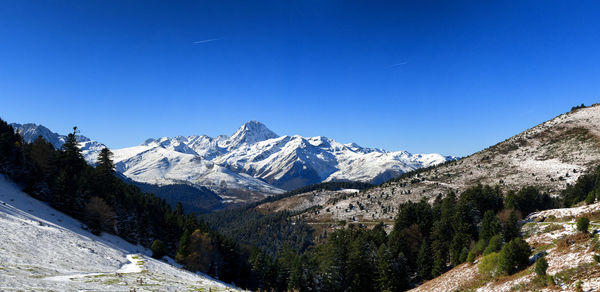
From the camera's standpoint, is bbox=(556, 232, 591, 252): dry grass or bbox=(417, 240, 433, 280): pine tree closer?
bbox=(556, 232, 591, 252): dry grass

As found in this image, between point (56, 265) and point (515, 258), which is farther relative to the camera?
point (515, 258)

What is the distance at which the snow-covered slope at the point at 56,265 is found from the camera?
21.9m

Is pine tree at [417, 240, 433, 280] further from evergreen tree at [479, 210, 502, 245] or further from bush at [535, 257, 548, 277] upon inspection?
bush at [535, 257, 548, 277]

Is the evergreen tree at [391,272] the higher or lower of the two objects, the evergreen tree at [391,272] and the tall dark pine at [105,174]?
the lower

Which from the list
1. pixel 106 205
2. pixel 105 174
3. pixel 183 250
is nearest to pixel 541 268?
pixel 183 250

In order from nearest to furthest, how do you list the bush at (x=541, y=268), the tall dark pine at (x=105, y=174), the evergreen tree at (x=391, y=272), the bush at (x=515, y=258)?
the bush at (x=541, y=268) < the bush at (x=515, y=258) < the evergreen tree at (x=391, y=272) < the tall dark pine at (x=105, y=174)

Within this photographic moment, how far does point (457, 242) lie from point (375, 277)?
22656mm

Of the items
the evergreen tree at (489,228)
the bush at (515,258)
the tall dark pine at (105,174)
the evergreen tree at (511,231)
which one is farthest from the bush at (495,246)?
the tall dark pine at (105,174)

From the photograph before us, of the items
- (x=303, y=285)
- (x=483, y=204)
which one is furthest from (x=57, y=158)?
(x=483, y=204)

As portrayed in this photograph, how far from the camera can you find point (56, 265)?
31609mm

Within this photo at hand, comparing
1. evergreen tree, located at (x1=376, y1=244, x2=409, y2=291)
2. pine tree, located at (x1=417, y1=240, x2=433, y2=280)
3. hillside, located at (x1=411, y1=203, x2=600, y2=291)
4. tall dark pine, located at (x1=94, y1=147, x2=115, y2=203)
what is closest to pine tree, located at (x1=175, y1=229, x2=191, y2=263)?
tall dark pine, located at (x1=94, y1=147, x2=115, y2=203)

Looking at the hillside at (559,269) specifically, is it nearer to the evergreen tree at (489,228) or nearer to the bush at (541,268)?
the bush at (541,268)

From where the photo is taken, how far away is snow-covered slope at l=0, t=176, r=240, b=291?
2191 cm

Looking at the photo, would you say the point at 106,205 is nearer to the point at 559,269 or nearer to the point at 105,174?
the point at 105,174
